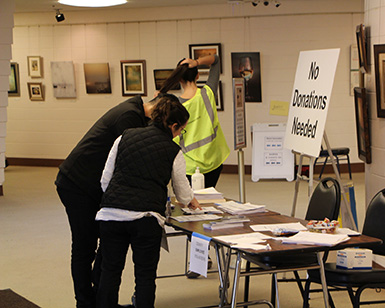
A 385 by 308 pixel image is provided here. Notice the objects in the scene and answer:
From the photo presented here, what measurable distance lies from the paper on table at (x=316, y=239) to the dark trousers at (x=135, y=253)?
2.39 feet

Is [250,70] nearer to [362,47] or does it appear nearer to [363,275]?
[362,47]

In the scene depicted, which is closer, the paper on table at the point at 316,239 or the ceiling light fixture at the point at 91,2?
the paper on table at the point at 316,239

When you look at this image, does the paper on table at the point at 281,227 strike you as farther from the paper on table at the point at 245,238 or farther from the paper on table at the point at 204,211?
the paper on table at the point at 204,211

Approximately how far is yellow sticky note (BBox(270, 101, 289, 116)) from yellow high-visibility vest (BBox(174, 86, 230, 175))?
5.86 meters

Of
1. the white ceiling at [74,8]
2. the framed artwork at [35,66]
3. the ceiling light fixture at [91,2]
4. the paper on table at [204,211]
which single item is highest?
the white ceiling at [74,8]

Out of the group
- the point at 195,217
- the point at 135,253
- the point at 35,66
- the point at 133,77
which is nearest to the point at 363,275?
the point at 195,217

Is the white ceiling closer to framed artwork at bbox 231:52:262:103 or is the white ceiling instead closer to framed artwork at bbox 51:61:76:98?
framed artwork at bbox 231:52:262:103

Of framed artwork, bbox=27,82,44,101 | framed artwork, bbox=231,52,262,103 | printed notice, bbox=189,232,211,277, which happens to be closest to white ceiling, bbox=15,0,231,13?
framed artwork, bbox=231,52,262,103

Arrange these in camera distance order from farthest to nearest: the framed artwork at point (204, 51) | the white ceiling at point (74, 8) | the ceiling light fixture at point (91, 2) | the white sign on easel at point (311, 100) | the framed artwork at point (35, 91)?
the framed artwork at point (35, 91) → the framed artwork at point (204, 51) → the white ceiling at point (74, 8) → the ceiling light fixture at point (91, 2) → the white sign on easel at point (311, 100)

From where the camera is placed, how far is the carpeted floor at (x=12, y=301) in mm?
4457

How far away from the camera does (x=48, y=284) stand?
4973mm

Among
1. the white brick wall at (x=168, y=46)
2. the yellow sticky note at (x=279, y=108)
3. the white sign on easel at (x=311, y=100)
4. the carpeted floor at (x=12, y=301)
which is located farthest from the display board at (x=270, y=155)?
the carpeted floor at (x=12, y=301)

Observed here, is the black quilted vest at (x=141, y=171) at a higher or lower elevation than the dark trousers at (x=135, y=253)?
higher

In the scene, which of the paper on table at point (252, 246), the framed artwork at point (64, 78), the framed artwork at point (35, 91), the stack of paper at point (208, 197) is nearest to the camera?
the paper on table at point (252, 246)
